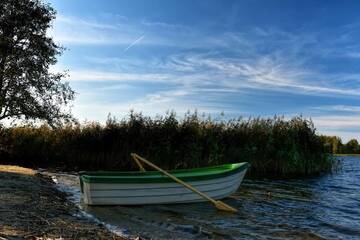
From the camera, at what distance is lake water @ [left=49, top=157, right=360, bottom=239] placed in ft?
35.0

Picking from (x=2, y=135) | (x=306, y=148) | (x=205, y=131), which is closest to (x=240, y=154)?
(x=205, y=131)

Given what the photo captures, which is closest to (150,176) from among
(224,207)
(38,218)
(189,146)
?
(224,207)

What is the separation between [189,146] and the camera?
2578 cm

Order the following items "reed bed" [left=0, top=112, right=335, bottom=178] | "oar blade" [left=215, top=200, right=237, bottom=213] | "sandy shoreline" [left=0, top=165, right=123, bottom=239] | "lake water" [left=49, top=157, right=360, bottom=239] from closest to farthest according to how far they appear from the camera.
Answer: "sandy shoreline" [left=0, top=165, right=123, bottom=239], "lake water" [left=49, top=157, right=360, bottom=239], "oar blade" [left=215, top=200, right=237, bottom=213], "reed bed" [left=0, top=112, right=335, bottom=178]

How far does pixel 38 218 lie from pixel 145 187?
5.21 meters

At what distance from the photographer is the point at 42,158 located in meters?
30.1

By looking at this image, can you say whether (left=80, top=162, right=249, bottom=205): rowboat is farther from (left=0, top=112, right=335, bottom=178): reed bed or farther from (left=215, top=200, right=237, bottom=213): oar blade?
(left=0, top=112, right=335, bottom=178): reed bed

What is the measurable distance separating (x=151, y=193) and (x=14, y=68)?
710 inches

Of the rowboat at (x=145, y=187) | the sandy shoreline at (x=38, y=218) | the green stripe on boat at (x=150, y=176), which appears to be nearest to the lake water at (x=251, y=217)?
the rowboat at (x=145, y=187)

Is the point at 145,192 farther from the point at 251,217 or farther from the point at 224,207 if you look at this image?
the point at 251,217

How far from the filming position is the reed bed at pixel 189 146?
25.5m

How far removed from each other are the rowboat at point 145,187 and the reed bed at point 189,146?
9648 mm

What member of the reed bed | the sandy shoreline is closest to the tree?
the reed bed

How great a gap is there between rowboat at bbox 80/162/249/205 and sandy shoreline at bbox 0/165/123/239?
4.37 feet
